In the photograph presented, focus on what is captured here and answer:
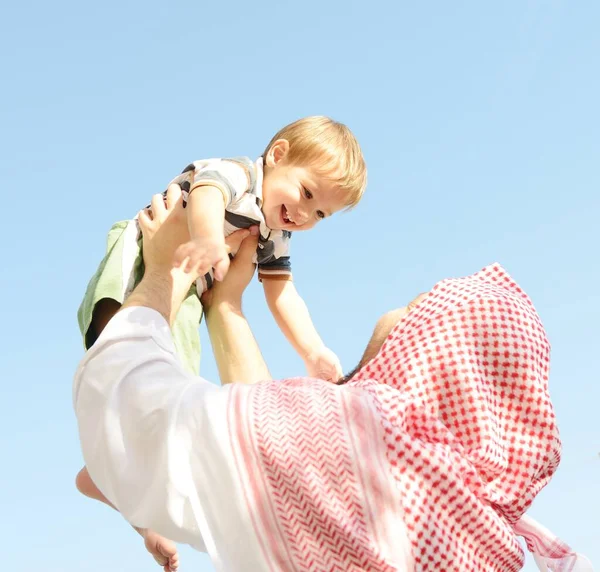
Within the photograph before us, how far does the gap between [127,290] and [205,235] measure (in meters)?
0.59

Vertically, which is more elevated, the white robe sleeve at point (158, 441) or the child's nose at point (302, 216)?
the child's nose at point (302, 216)

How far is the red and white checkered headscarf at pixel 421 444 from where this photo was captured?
197cm

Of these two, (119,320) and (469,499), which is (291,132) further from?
(469,499)

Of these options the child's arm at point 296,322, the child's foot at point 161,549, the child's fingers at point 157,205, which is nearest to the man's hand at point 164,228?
the child's fingers at point 157,205

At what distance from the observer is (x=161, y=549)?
359 centimetres

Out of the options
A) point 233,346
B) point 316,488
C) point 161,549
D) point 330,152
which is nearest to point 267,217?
point 330,152

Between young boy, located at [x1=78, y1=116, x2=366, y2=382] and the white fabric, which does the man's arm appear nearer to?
young boy, located at [x1=78, y1=116, x2=366, y2=382]

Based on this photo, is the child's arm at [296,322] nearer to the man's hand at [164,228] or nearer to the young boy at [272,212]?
the young boy at [272,212]

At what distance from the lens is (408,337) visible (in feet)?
7.32

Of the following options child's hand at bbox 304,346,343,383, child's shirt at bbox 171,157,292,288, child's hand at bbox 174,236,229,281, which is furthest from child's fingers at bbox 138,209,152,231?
child's hand at bbox 304,346,343,383

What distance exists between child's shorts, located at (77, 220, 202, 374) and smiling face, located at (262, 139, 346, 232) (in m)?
0.55

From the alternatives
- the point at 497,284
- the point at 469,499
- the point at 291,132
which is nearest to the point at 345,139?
the point at 291,132

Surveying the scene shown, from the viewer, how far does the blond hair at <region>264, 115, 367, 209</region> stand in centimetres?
391

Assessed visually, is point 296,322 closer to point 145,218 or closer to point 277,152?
point 277,152
